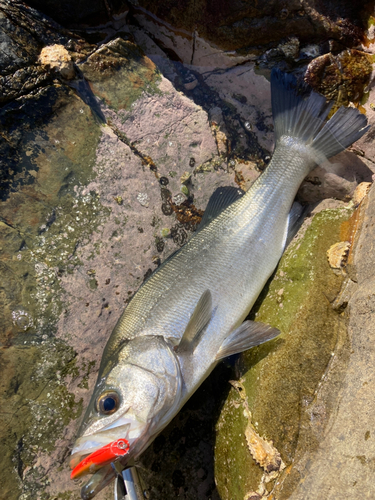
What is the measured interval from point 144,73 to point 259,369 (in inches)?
122

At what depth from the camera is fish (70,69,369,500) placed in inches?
86.7

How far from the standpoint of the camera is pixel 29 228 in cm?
290

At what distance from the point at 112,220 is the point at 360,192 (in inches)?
90.6

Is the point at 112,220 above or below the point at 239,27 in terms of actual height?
below

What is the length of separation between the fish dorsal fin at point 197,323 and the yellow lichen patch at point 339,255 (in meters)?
1.06

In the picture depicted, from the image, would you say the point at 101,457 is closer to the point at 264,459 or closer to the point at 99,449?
the point at 99,449

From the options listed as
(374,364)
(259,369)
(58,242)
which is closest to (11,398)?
(58,242)

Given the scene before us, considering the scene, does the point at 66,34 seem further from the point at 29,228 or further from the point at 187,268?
the point at 187,268

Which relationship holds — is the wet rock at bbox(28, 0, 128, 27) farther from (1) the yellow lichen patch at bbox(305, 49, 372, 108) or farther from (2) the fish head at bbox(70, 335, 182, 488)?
(2) the fish head at bbox(70, 335, 182, 488)

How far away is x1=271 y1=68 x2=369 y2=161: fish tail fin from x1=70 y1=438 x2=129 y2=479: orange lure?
2.79 metres

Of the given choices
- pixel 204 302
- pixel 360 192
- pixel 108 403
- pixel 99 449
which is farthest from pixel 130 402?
pixel 360 192

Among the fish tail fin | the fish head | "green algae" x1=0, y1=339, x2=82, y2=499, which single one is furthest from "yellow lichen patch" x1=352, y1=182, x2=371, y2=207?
"green algae" x1=0, y1=339, x2=82, y2=499

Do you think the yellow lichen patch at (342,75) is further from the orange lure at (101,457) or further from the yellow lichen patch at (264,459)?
the orange lure at (101,457)

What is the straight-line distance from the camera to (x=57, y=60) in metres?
3.06
